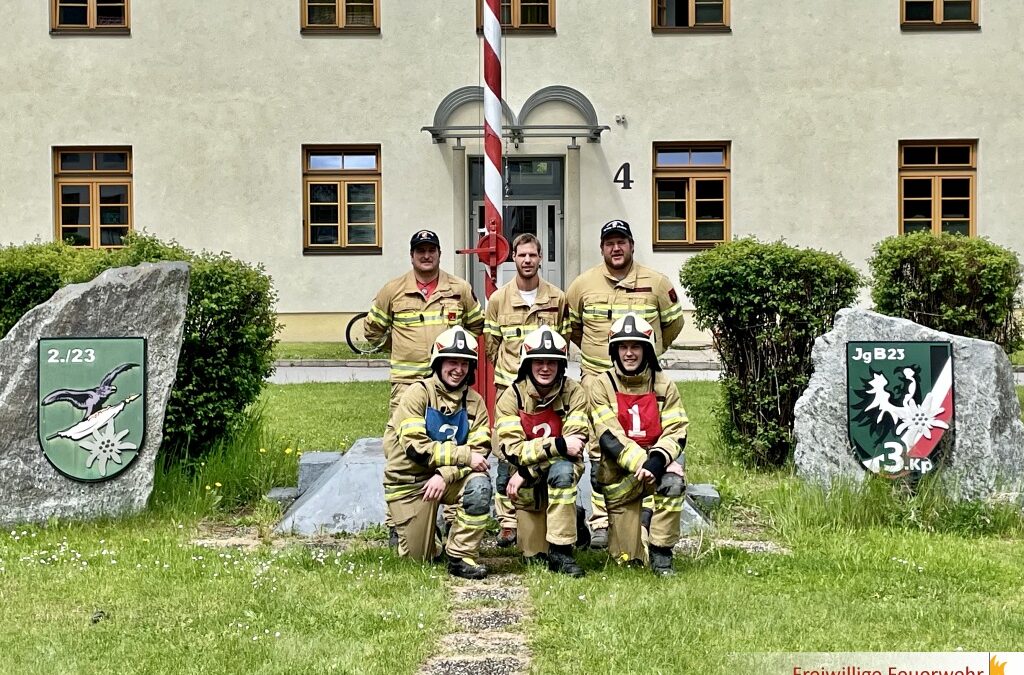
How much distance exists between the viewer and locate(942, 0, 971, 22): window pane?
19.5m

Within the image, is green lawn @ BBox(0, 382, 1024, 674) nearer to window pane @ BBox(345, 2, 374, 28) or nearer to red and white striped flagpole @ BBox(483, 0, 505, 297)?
red and white striped flagpole @ BBox(483, 0, 505, 297)

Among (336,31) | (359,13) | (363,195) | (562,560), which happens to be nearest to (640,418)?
(562,560)

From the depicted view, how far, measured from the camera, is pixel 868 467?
7082 millimetres

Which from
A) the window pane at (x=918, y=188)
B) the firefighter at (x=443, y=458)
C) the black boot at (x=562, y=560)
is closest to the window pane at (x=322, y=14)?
the window pane at (x=918, y=188)

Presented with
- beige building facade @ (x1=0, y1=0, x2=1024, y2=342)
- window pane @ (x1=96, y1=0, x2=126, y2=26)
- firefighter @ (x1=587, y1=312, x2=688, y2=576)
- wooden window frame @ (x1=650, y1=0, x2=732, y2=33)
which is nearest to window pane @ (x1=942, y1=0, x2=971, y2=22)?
beige building facade @ (x1=0, y1=0, x2=1024, y2=342)

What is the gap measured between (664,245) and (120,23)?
10002 mm

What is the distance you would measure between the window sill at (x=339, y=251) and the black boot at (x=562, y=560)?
14.0 m

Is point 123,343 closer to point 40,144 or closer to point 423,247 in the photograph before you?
point 423,247

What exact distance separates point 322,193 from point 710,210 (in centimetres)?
670

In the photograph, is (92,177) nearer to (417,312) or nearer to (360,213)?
(360,213)

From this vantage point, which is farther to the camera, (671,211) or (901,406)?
(671,211)

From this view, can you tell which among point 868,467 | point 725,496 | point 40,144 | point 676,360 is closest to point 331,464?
point 725,496

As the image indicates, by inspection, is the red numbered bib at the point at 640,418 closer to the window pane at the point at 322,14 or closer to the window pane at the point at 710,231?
the window pane at the point at 710,231

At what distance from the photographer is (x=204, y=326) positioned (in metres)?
7.75
